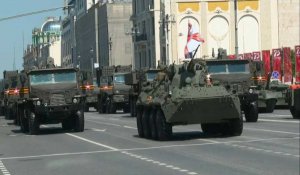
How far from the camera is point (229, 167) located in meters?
14.8

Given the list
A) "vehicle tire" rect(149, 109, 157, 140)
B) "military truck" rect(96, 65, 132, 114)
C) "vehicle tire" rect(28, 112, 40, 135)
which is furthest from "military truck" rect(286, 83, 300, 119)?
"military truck" rect(96, 65, 132, 114)

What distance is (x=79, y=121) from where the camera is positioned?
94.9ft

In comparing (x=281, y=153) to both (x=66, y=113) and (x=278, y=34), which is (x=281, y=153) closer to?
(x=66, y=113)

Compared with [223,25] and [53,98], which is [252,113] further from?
[223,25]

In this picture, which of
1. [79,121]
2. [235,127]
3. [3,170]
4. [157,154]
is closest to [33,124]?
[79,121]

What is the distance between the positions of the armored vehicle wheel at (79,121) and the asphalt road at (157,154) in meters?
2.29

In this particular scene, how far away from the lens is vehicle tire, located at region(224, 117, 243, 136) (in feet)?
75.0

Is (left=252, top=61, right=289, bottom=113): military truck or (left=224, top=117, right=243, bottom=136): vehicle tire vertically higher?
(left=252, top=61, right=289, bottom=113): military truck

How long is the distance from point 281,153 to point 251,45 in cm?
8523

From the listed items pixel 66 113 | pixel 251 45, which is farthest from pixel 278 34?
pixel 66 113

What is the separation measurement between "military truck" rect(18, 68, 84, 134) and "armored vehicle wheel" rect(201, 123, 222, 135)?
5447 mm

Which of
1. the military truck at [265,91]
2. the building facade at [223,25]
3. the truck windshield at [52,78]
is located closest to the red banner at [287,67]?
the military truck at [265,91]

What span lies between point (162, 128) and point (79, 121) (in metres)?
7.06

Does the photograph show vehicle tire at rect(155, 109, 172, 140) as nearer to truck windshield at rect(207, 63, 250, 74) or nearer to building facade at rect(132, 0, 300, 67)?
truck windshield at rect(207, 63, 250, 74)
